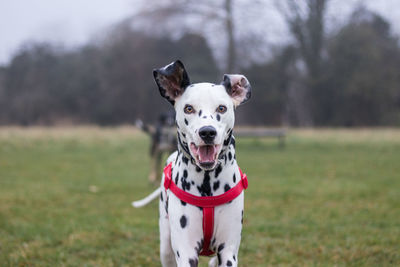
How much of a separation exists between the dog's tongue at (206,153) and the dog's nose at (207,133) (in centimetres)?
7

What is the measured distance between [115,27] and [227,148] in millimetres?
29316

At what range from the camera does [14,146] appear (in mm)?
16688

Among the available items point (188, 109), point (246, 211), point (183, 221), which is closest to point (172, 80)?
point (188, 109)

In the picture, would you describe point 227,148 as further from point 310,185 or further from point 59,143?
point 59,143

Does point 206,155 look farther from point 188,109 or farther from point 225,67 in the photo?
point 225,67

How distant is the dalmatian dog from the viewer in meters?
2.44

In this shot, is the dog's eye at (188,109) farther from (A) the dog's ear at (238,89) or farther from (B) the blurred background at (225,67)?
(B) the blurred background at (225,67)

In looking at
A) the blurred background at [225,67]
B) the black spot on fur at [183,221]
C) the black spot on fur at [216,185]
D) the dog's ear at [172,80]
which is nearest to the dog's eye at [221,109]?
the dog's ear at [172,80]

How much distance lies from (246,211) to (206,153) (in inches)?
171

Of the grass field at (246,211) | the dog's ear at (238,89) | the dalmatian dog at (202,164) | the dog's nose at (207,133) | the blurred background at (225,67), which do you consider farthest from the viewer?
the blurred background at (225,67)

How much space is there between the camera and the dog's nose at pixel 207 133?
2303 millimetres

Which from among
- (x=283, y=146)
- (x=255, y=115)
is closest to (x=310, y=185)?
(x=283, y=146)

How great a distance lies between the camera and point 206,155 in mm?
2400

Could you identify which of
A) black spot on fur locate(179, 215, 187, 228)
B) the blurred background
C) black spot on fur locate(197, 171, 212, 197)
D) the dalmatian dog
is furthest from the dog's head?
the blurred background
